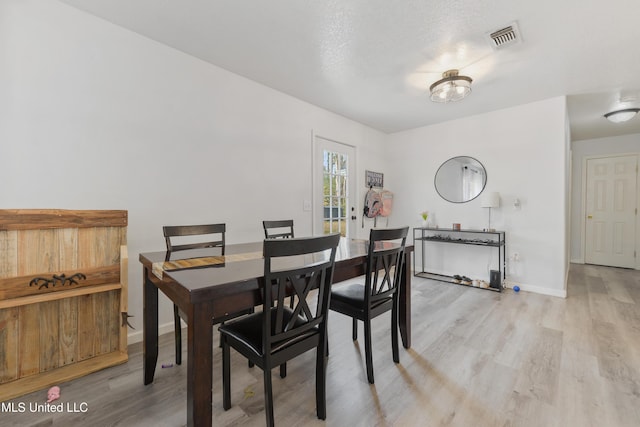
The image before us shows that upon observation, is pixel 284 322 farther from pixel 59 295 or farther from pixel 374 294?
pixel 59 295

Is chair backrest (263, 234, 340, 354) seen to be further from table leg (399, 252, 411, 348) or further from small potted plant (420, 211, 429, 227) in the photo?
small potted plant (420, 211, 429, 227)

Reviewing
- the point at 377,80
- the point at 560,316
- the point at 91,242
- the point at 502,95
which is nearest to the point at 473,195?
the point at 502,95

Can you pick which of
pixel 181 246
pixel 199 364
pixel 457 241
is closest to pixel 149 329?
pixel 181 246

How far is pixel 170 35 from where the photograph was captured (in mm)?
2229

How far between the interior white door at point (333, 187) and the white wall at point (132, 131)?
66 centimetres

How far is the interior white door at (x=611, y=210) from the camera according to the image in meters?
4.83

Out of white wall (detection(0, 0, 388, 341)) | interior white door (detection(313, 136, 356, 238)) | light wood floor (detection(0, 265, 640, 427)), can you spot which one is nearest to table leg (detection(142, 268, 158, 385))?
light wood floor (detection(0, 265, 640, 427))

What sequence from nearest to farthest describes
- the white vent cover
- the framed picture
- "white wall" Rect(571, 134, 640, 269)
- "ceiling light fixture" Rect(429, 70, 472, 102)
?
the white vent cover → "ceiling light fixture" Rect(429, 70, 472, 102) → the framed picture → "white wall" Rect(571, 134, 640, 269)

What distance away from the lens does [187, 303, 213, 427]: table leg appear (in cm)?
107

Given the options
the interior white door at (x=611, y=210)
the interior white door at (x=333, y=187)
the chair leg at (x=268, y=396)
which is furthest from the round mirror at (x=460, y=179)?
the chair leg at (x=268, y=396)

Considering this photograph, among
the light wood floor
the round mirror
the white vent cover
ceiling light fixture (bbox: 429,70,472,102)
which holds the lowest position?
the light wood floor

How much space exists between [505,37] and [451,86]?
57 centimetres

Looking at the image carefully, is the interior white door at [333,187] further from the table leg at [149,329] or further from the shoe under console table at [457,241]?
the table leg at [149,329]

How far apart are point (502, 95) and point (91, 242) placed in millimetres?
4433
